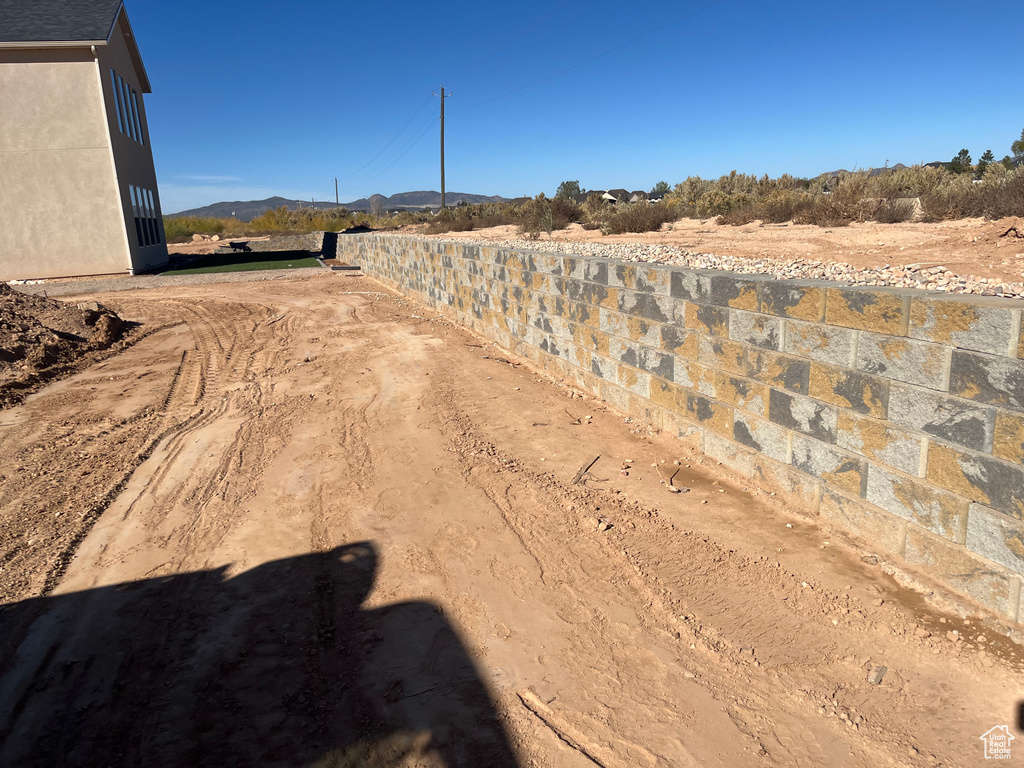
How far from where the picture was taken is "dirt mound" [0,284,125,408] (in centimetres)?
829

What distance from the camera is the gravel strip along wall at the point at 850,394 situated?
3.04m

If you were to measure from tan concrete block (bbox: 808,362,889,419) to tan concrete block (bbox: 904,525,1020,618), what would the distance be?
0.69 metres

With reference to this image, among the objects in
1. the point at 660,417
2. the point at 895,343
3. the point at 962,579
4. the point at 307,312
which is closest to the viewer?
the point at 962,579

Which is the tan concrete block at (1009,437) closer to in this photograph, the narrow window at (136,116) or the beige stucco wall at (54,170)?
the beige stucco wall at (54,170)

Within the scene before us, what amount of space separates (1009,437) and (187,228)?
5338 cm

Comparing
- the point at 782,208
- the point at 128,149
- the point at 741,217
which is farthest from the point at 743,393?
the point at 128,149

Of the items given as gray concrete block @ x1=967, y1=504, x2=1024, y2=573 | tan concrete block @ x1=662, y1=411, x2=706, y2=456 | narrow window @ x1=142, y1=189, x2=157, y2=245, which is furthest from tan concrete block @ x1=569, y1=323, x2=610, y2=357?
narrow window @ x1=142, y1=189, x2=157, y2=245

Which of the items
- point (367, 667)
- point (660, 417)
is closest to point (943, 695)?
point (367, 667)

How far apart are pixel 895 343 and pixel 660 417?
7.87 feet

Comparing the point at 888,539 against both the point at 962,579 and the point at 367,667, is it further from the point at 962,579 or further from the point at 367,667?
the point at 367,667

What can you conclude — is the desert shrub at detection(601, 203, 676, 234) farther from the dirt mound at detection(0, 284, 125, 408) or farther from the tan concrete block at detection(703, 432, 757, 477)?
the tan concrete block at detection(703, 432, 757, 477)

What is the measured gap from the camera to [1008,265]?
593cm

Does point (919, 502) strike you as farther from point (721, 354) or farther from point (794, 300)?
point (721, 354)

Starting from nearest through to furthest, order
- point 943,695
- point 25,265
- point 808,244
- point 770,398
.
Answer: point 943,695, point 770,398, point 808,244, point 25,265
